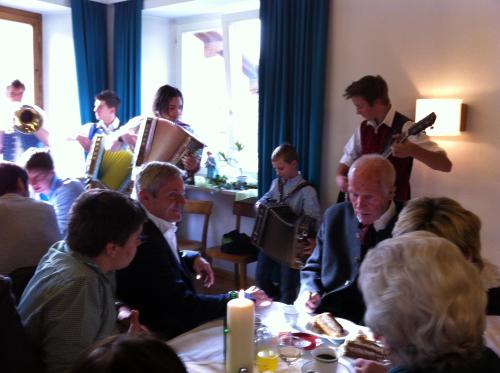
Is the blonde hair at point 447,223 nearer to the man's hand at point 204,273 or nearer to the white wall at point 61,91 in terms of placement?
the man's hand at point 204,273

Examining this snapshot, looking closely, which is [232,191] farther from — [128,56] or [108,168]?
[128,56]

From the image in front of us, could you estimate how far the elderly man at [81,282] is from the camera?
4.32ft

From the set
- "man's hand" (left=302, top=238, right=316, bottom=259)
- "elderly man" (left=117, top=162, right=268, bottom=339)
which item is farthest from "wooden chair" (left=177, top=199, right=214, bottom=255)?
"elderly man" (left=117, top=162, right=268, bottom=339)

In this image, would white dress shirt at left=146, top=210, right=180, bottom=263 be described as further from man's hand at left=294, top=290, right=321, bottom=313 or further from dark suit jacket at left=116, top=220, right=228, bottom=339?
man's hand at left=294, top=290, right=321, bottom=313

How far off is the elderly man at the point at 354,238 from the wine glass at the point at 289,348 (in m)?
0.44

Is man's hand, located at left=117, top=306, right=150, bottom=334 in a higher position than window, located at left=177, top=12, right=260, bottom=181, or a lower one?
lower

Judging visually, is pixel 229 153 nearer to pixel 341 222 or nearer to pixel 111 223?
pixel 341 222

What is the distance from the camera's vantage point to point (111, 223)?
1464mm

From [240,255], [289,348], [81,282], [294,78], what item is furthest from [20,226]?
[294,78]

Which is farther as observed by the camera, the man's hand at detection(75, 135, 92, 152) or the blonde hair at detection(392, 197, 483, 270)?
the man's hand at detection(75, 135, 92, 152)

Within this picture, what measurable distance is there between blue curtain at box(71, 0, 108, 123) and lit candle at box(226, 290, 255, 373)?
12.5 feet

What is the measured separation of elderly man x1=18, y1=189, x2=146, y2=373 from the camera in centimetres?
132

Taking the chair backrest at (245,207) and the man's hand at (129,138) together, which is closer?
the man's hand at (129,138)

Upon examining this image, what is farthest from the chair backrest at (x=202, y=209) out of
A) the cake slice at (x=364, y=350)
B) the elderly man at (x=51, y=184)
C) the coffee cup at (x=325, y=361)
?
the coffee cup at (x=325, y=361)
